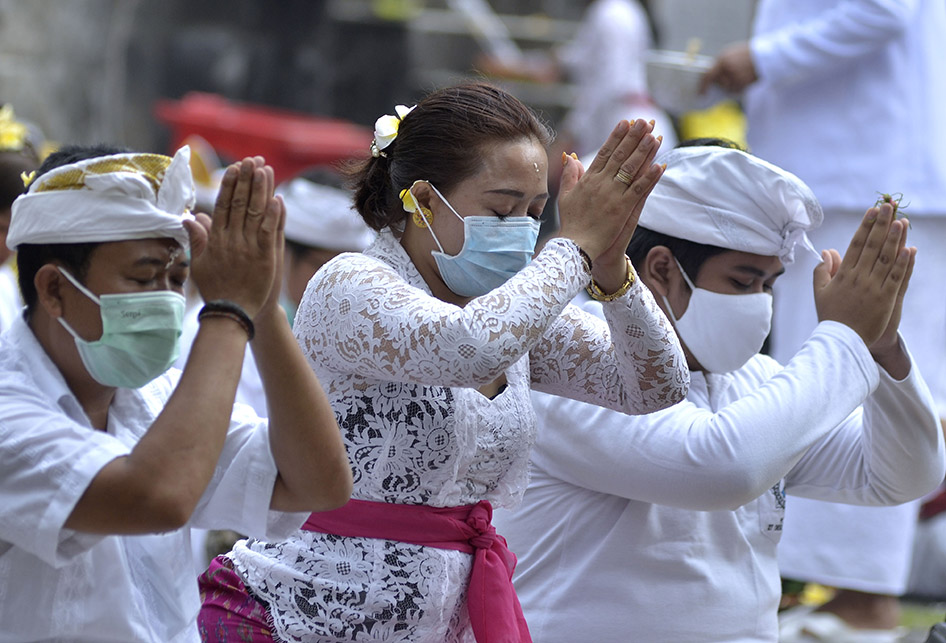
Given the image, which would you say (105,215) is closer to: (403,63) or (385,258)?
(385,258)

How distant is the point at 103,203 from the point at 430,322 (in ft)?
2.07

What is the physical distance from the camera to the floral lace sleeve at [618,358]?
2.72 meters

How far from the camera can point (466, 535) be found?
2658 mm

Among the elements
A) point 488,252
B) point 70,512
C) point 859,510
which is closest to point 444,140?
point 488,252

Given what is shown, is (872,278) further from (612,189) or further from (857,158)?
(857,158)

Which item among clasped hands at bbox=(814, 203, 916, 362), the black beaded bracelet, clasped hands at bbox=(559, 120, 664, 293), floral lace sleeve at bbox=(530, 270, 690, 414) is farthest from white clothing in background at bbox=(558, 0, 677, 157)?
the black beaded bracelet

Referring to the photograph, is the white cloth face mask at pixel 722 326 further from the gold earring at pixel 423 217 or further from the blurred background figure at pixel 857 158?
the blurred background figure at pixel 857 158

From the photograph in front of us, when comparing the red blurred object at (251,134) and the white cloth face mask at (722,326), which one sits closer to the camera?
the white cloth face mask at (722,326)

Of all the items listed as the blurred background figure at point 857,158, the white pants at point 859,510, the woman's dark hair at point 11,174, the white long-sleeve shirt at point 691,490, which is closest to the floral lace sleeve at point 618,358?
the white long-sleeve shirt at point 691,490

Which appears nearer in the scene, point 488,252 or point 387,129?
point 488,252

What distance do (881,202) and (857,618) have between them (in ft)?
6.78

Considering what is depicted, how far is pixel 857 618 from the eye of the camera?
4.53 metres

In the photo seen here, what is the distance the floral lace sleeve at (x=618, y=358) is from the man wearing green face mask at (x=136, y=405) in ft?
2.32

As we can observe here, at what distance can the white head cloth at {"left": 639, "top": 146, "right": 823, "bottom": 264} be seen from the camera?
10.3 ft
